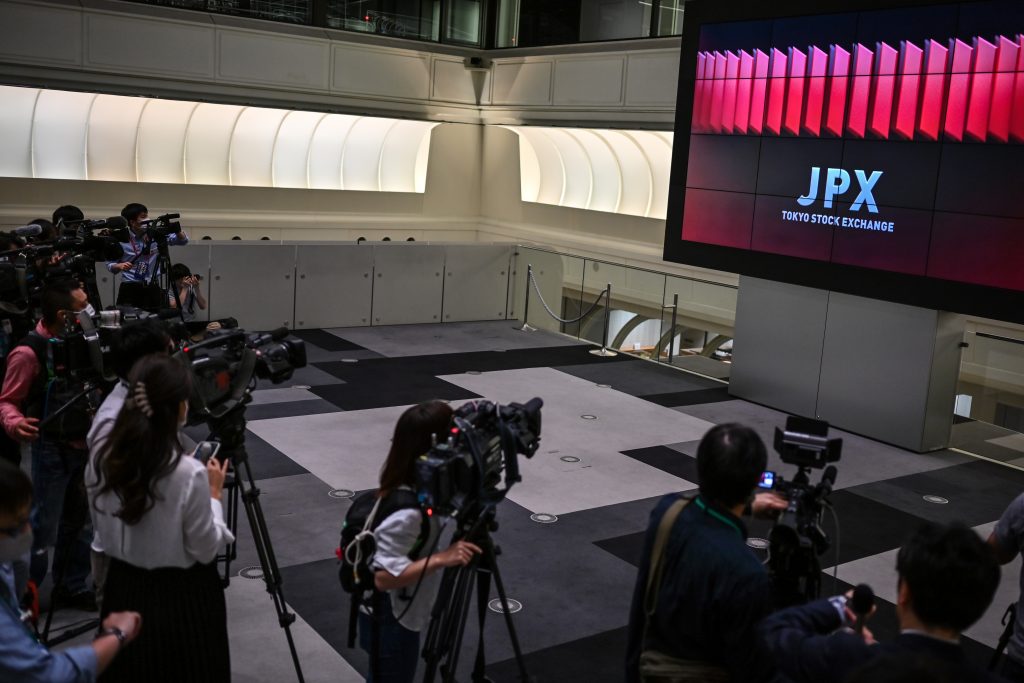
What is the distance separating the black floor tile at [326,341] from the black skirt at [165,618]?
8.11m

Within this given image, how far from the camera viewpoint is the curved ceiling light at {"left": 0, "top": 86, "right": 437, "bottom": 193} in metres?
12.9

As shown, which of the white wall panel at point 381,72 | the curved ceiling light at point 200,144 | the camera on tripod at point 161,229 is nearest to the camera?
the camera on tripod at point 161,229

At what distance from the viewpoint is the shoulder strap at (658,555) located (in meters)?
2.82

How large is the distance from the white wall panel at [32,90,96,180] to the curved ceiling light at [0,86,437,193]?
0.01 meters

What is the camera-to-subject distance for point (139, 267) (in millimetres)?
8586

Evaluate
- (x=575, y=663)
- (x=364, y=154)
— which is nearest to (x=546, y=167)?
(x=364, y=154)

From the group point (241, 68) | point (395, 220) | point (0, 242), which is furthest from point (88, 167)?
point (0, 242)

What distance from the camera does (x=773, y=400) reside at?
32.2ft

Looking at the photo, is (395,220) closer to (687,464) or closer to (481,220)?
(481,220)

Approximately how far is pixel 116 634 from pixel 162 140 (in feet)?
40.5

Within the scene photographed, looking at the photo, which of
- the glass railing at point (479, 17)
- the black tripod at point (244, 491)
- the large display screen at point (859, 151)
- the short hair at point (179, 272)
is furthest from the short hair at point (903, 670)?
the glass railing at point (479, 17)

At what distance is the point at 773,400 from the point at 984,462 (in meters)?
2.02

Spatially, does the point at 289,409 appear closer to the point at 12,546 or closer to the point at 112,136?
the point at 12,546

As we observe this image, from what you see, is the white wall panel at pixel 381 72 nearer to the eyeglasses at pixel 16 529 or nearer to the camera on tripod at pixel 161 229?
the camera on tripod at pixel 161 229
